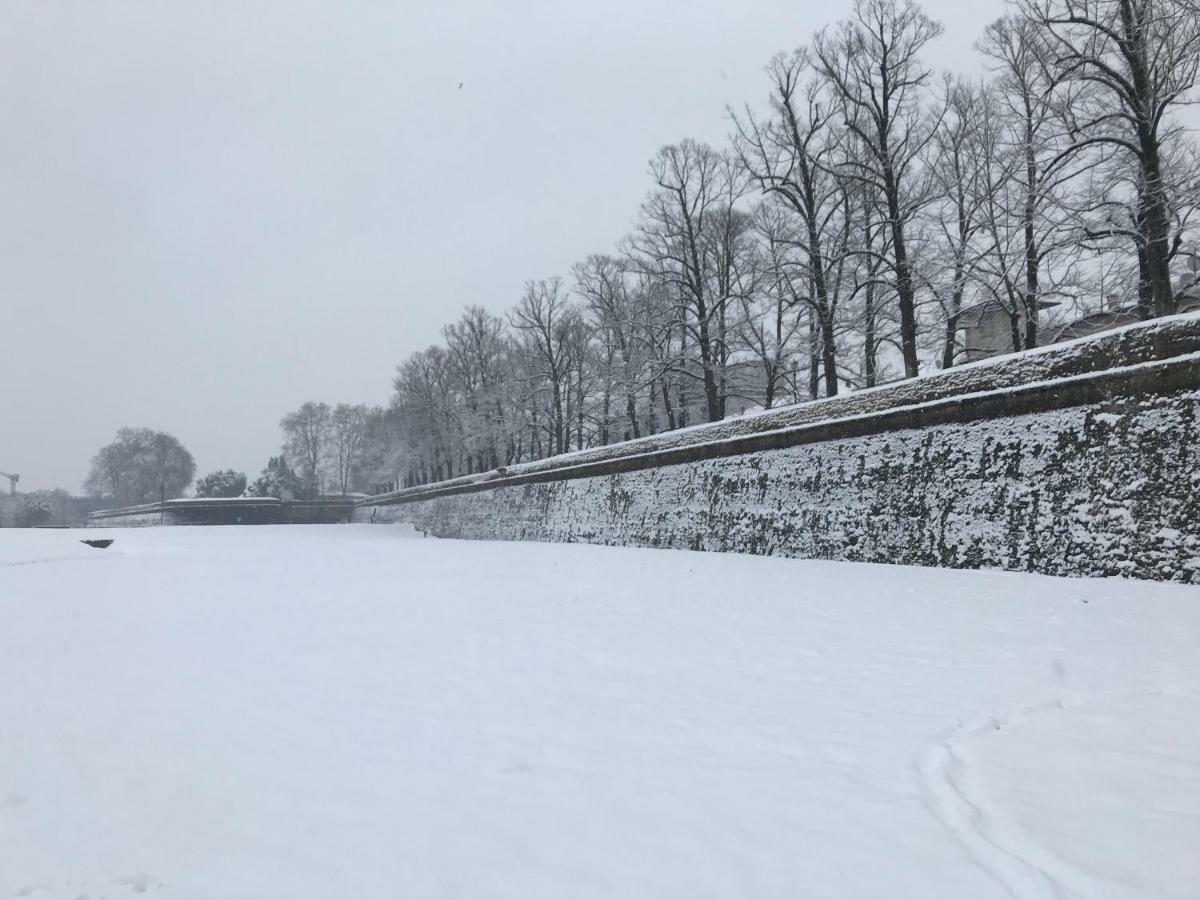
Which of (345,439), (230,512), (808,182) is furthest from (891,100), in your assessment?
(345,439)

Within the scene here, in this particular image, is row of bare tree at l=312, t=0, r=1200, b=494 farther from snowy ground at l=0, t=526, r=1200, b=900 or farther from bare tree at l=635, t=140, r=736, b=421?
snowy ground at l=0, t=526, r=1200, b=900

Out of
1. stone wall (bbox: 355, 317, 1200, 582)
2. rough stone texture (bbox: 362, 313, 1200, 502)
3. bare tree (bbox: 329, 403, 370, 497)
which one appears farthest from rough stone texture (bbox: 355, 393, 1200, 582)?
bare tree (bbox: 329, 403, 370, 497)

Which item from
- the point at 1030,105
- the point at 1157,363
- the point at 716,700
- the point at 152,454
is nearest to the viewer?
the point at 716,700

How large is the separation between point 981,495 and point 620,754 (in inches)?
338

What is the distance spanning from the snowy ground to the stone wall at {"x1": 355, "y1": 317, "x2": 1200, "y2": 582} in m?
1.26

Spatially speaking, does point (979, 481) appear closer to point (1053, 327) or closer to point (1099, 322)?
point (1053, 327)

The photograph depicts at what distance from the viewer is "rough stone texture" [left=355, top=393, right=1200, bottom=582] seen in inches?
320

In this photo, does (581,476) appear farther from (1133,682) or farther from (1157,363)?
(1133,682)

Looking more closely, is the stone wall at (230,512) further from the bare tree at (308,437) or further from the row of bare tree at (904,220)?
the row of bare tree at (904,220)

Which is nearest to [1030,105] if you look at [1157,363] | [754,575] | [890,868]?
[1157,363]

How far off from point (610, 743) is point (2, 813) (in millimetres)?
2728

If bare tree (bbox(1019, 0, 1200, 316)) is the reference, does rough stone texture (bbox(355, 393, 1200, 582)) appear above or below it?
below

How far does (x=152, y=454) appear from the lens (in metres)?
80.5

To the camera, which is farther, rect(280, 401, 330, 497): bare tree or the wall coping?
rect(280, 401, 330, 497): bare tree
